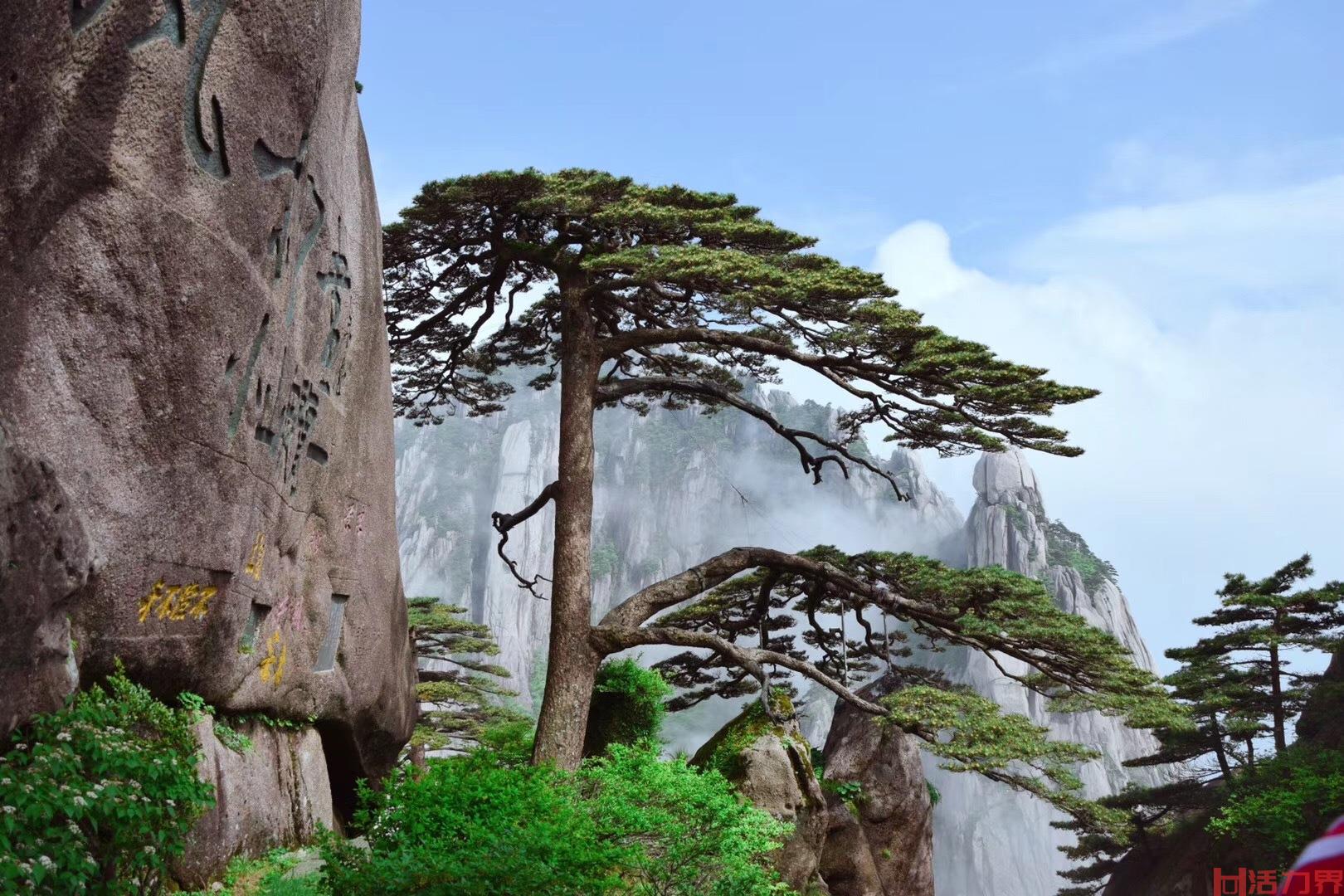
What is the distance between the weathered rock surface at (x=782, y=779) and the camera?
9.89 m

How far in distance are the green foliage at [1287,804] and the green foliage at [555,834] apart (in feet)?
25.5

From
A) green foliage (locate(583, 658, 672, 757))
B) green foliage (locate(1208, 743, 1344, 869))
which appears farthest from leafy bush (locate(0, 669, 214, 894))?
green foliage (locate(1208, 743, 1344, 869))

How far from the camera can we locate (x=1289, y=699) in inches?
630

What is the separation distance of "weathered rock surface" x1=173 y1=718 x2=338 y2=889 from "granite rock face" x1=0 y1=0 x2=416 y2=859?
10.6 inches

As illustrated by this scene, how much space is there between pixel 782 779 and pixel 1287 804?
23.4 ft

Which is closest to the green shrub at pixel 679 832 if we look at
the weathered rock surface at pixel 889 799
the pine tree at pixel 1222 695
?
the weathered rock surface at pixel 889 799

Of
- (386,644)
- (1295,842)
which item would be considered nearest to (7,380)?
(386,644)

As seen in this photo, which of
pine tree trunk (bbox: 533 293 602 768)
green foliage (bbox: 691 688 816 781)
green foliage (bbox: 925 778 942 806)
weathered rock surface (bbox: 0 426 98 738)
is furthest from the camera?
green foliage (bbox: 925 778 942 806)

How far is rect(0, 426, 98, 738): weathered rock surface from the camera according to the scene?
4.59 m

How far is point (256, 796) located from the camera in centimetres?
730

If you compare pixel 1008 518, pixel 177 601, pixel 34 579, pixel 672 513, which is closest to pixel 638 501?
pixel 672 513

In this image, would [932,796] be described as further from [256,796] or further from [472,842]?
[472,842]

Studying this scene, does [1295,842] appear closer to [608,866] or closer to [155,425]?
[608,866]

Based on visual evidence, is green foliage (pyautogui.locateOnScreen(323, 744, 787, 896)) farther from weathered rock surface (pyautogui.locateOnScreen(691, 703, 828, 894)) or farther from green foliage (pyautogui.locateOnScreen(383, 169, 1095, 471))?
green foliage (pyautogui.locateOnScreen(383, 169, 1095, 471))
